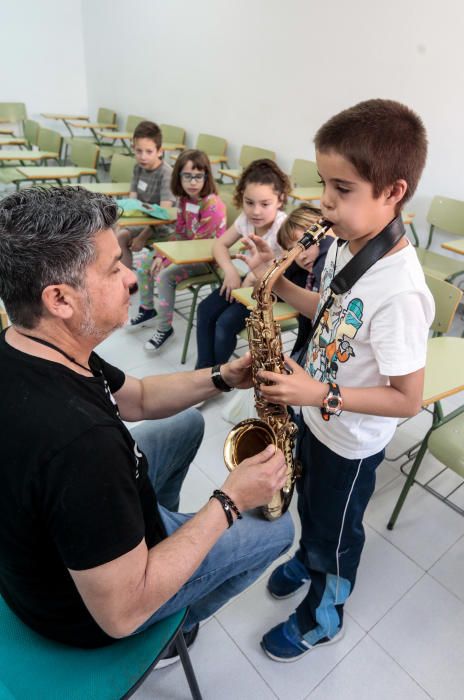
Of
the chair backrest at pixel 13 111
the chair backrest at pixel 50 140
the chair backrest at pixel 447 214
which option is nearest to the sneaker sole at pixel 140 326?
the chair backrest at pixel 447 214

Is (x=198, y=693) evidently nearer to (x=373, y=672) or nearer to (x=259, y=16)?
(x=373, y=672)

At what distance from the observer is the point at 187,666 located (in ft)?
4.16

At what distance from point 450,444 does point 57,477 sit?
5.01 ft

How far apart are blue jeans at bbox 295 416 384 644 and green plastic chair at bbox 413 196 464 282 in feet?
9.54

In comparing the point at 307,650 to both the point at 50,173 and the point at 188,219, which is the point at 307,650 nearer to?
the point at 188,219

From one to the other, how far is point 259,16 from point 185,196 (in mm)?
3241

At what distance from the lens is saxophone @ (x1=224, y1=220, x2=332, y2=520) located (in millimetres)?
1327

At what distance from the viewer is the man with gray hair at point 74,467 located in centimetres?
76

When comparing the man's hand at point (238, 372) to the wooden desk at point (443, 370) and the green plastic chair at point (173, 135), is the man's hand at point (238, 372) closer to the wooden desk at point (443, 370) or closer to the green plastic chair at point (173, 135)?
the wooden desk at point (443, 370)

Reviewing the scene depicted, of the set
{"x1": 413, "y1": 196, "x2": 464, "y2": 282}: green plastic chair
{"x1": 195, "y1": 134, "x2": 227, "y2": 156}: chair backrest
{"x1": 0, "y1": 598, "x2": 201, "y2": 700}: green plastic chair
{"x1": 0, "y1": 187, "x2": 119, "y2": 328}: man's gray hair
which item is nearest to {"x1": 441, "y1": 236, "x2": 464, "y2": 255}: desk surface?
{"x1": 413, "y1": 196, "x2": 464, "y2": 282}: green plastic chair

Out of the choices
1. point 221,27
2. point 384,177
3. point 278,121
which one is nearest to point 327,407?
point 384,177

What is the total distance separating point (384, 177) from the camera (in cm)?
96

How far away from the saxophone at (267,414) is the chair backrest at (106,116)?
25.9 ft

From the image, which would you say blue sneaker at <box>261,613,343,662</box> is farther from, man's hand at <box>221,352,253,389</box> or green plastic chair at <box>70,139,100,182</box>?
green plastic chair at <box>70,139,100,182</box>
